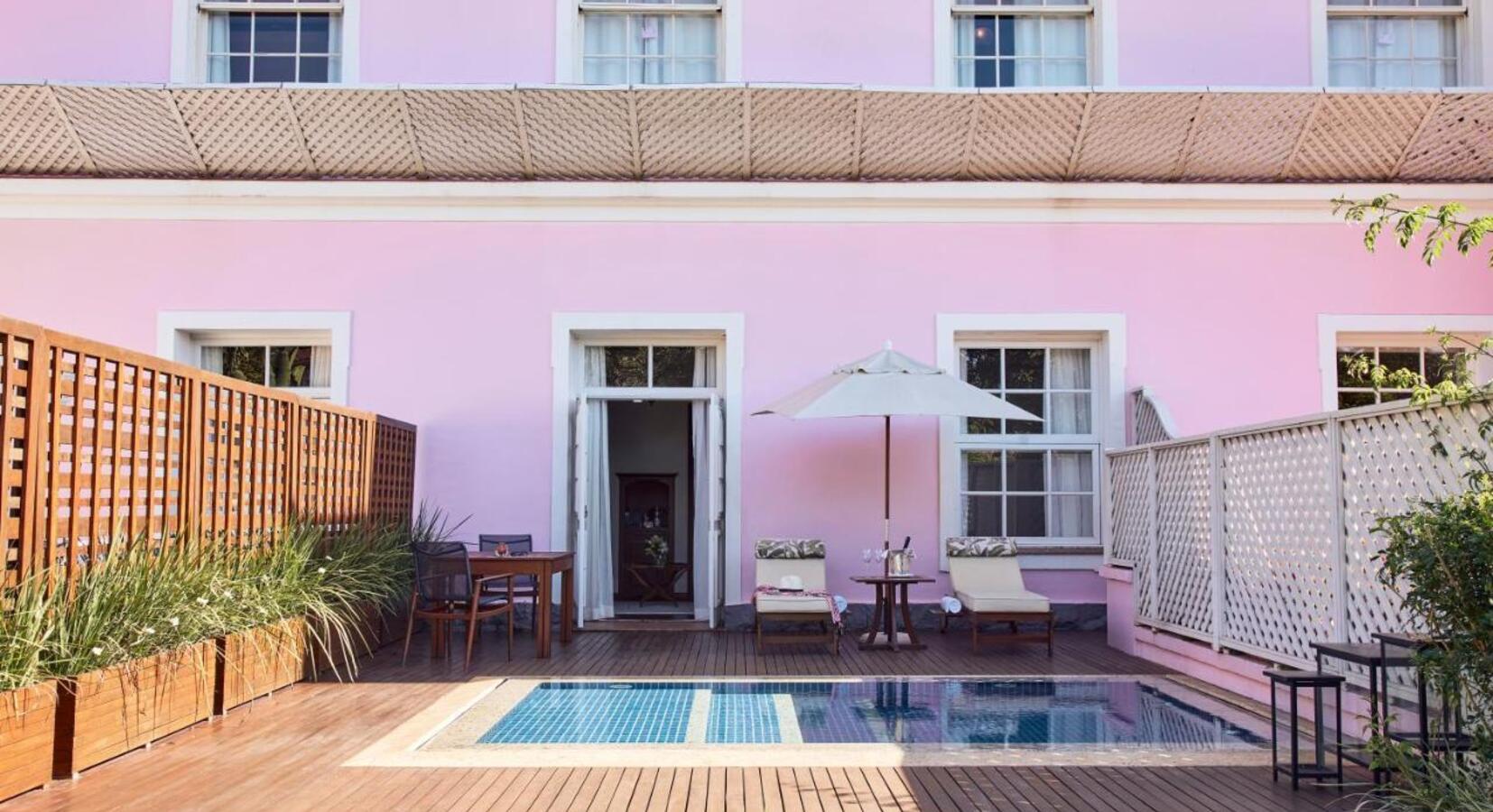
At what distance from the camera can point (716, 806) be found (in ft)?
13.9

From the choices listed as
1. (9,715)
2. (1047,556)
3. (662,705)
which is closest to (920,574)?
(1047,556)

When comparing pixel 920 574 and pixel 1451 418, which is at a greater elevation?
pixel 1451 418

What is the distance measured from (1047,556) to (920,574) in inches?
39.3

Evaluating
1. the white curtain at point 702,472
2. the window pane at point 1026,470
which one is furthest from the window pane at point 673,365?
the window pane at point 1026,470

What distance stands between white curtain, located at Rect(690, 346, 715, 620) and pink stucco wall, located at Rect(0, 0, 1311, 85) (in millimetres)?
2271

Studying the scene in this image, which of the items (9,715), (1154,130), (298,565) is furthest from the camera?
(1154,130)

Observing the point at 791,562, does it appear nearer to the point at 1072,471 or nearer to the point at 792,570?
the point at 792,570

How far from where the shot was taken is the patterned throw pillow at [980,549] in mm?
8844

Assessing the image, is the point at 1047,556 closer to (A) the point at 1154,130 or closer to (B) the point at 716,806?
(A) the point at 1154,130

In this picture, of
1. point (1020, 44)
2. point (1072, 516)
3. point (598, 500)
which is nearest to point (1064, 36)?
point (1020, 44)

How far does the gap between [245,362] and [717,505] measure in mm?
3949

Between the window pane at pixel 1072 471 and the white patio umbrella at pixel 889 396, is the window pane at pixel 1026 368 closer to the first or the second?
the window pane at pixel 1072 471

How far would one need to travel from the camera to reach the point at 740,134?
9.10 m

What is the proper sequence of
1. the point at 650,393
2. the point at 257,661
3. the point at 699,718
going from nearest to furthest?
1. the point at 699,718
2. the point at 257,661
3. the point at 650,393
